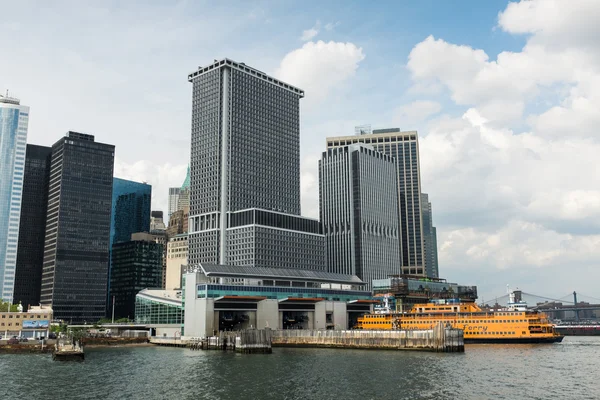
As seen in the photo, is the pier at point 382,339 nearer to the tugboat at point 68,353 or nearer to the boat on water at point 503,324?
the boat on water at point 503,324

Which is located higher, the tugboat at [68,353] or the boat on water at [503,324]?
the boat on water at [503,324]

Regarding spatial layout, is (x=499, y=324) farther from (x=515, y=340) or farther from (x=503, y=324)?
(x=515, y=340)

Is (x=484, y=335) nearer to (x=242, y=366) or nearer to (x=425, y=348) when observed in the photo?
(x=425, y=348)

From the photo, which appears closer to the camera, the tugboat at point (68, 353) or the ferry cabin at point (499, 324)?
the tugboat at point (68, 353)

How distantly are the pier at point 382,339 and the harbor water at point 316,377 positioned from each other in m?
8.44

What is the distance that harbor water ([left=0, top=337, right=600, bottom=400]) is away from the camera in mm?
87500

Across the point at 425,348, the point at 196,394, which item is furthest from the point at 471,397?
the point at 425,348

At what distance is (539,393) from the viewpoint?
85688 millimetres

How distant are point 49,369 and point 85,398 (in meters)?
45.8

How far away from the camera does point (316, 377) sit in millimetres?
104562

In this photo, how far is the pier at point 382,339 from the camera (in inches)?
6117

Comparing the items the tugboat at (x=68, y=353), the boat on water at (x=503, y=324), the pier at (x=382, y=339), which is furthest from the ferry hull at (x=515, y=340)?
the tugboat at (x=68, y=353)

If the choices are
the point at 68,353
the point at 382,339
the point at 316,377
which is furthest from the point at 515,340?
the point at 68,353

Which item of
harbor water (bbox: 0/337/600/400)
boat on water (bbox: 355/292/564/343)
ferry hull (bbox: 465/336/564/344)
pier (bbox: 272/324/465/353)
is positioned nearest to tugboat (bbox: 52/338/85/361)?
harbor water (bbox: 0/337/600/400)
